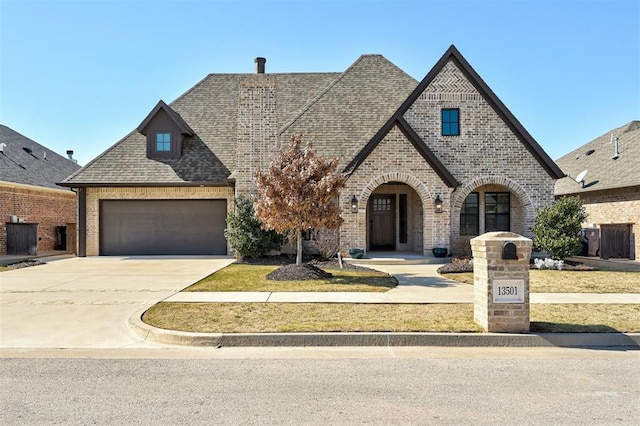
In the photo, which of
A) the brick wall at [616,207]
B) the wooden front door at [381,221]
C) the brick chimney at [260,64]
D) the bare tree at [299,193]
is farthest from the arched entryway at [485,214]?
the brick chimney at [260,64]

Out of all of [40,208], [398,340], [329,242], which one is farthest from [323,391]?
[40,208]

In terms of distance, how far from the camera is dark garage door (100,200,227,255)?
20.4 metres

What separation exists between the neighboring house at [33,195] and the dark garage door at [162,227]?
4.99 meters

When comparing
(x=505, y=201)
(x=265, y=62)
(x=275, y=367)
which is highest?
(x=265, y=62)

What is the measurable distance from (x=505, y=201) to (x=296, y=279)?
11.8 m

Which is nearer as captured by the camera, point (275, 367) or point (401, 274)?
point (275, 367)

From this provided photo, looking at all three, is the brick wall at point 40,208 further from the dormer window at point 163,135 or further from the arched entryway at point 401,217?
the arched entryway at point 401,217

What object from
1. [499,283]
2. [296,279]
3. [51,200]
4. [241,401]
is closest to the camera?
[241,401]

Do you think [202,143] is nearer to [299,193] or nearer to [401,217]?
[401,217]

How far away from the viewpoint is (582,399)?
15.1ft

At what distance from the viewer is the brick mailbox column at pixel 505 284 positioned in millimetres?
6883

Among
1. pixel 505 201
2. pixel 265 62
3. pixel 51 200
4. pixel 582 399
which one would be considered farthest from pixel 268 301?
pixel 51 200

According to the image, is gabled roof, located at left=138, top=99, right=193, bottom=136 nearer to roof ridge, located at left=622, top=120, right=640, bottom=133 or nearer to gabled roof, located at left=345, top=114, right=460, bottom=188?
gabled roof, located at left=345, top=114, right=460, bottom=188

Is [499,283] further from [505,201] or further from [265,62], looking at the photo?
[265,62]
